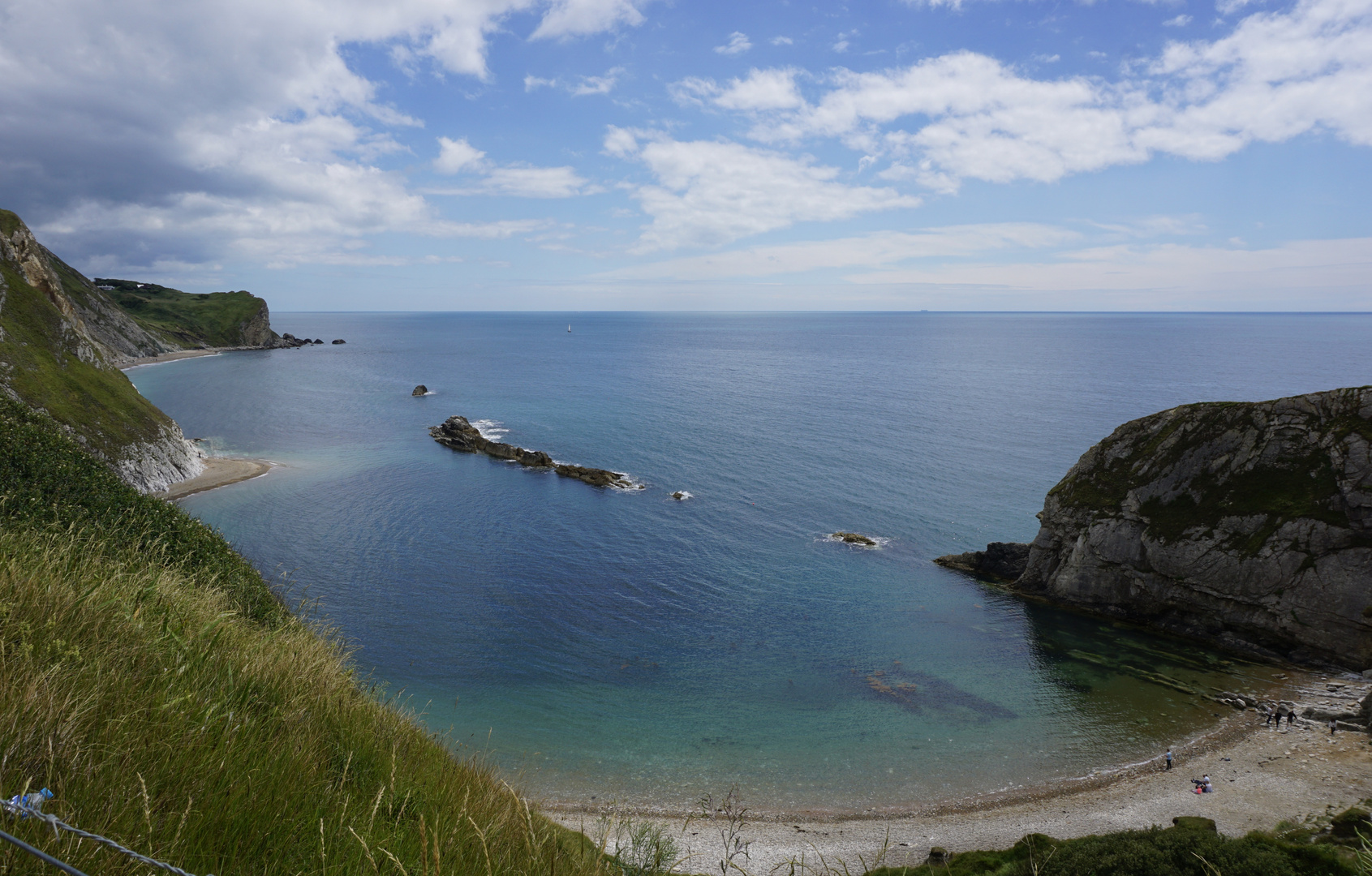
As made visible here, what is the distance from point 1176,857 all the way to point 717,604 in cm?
2781

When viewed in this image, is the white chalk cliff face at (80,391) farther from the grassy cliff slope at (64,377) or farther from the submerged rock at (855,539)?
the submerged rock at (855,539)

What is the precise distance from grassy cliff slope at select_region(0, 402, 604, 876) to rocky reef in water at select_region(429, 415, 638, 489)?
184 ft

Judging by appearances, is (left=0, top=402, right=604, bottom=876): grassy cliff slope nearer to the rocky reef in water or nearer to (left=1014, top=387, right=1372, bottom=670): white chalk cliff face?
(left=1014, top=387, right=1372, bottom=670): white chalk cliff face

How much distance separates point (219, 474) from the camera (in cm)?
6394

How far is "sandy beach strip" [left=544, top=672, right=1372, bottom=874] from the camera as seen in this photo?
80.5ft

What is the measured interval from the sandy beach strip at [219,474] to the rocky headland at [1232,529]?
66.8m

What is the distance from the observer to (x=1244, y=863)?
15781mm

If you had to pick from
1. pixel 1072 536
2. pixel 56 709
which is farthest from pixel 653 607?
pixel 56 709

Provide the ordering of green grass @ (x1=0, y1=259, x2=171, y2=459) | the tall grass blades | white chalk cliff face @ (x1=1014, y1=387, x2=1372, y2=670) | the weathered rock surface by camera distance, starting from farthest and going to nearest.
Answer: green grass @ (x1=0, y1=259, x2=171, y2=459), the weathered rock surface, white chalk cliff face @ (x1=1014, y1=387, x2=1372, y2=670), the tall grass blades

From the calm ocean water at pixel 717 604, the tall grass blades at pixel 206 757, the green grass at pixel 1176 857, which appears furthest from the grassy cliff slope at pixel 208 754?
the calm ocean water at pixel 717 604

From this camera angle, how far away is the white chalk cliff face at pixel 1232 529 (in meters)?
35.1

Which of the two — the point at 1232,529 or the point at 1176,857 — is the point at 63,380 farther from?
the point at 1232,529

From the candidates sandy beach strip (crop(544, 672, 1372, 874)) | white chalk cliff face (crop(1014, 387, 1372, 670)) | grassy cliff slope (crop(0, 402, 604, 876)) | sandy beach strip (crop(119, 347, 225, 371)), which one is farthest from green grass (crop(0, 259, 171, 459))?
sandy beach strip (crop(119, 347, 225, 371))

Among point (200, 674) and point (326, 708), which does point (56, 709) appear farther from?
point (326, 708)
